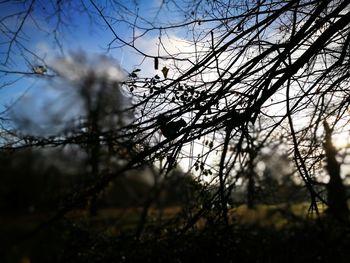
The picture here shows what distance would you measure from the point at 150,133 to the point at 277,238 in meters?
4.63

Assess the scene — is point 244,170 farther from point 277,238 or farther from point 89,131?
point 277,238

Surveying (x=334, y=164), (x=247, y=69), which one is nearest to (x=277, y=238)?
(x=334, y=164)

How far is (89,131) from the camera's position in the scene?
279cm

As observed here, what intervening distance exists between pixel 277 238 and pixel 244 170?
18.2 feet

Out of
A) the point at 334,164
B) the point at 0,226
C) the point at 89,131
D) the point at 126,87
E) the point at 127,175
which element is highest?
the point at 126,87

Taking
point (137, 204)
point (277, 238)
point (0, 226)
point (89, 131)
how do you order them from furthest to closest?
point (277, 238), point (89, 131), point (137, 204), point (0, 226)

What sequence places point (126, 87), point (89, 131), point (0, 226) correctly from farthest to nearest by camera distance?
point (126, 87)
point (89, 131)
point (0, 226)

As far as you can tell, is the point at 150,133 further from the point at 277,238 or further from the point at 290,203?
the point at 277,238

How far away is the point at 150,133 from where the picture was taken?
3.78 m

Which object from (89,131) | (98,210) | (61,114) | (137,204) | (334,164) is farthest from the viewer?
(334,164)

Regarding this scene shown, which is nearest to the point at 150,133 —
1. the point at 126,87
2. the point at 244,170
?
the point at 126,87

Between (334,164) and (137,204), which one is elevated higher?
(334,164)

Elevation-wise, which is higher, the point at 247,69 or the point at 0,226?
the point at 247,69

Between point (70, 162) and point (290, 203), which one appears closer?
point (70, 162)
